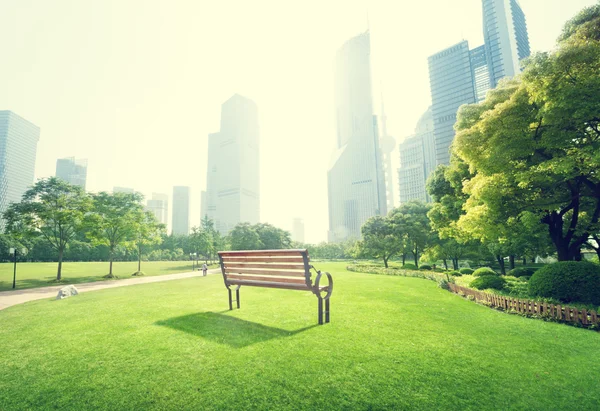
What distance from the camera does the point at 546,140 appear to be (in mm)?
9078

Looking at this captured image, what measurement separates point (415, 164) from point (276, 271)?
171548mm

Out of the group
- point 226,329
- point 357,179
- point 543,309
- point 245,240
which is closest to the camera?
point 226,329

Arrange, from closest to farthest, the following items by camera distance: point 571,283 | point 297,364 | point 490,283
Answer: point 297,364
point 571,283
point 490,283

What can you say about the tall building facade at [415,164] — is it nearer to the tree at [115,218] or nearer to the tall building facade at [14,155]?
the tree at [115,218]

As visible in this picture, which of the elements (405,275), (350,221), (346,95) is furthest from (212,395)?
(346,95)

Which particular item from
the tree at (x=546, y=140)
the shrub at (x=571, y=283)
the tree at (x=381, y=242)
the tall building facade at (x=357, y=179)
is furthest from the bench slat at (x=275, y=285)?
the tall building facade at (x=357, y=179)

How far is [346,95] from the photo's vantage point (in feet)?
653

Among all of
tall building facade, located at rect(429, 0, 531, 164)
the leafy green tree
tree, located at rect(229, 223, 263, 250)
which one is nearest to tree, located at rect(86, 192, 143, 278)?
tree, located at rect(229, 223, 263, 250)

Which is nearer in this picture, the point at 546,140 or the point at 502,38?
the point at 546,140

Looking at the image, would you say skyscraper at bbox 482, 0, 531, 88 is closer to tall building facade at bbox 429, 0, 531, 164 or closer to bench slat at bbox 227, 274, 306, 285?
tall building facade at bbox 429, 0, 531, 164

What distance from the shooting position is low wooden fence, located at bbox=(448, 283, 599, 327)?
6.42 meters

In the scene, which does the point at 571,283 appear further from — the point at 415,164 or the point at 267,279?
the point at 415,164

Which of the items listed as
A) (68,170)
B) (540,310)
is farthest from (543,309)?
(68,170)

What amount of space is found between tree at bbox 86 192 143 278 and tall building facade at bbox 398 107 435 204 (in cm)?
14437
